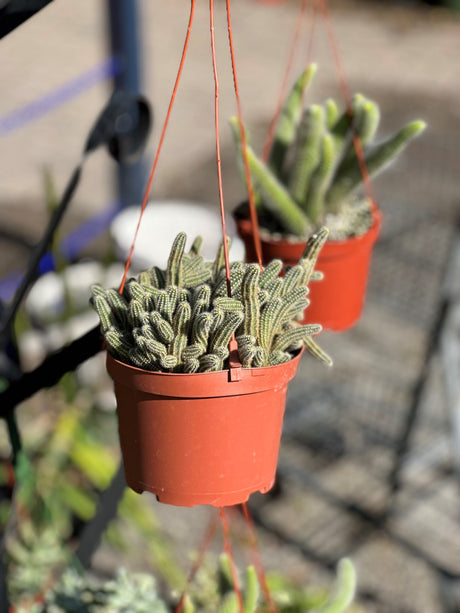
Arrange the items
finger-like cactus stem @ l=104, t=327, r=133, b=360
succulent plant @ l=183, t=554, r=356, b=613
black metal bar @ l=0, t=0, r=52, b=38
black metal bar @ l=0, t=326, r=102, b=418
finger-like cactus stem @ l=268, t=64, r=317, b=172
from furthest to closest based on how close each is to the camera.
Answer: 1. finger-like cactus stem @ l=268, t=64, r=317, b=172
2. succulent plant @ l=183, t=554, r=356, b=613
3. black metal bar @ l=0, t=326, r=102, b=418
4. finger-like cactus stem @ l=104, t=327, r=133, b=360
5. black metal bar @ l=0, t=0, r=52, b=38

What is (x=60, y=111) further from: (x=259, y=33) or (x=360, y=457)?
(x=360, y=457)

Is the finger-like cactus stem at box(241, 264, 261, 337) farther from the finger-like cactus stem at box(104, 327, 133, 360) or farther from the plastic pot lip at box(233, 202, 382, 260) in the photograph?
the plastic pot lip at box(233, 202, 382, 260)

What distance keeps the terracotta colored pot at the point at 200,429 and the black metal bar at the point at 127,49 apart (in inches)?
70.3

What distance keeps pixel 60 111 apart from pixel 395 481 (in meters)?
4.33

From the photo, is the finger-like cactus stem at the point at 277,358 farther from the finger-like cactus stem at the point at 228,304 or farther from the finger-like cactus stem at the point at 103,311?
the finger-like cactus stem at the point at 103,311

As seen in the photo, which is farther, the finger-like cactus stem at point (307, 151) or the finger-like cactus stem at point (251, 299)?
the finger-like cactus stem at point (307, 151)

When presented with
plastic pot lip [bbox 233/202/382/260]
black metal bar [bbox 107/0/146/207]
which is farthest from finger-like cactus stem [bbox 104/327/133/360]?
black metal bar [bbox 107/0/146/207]

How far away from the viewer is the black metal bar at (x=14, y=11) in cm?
76

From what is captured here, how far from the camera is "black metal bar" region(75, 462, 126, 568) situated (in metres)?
1.16

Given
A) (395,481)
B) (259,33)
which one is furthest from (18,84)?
(395,481)

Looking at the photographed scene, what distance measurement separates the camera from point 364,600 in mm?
2289

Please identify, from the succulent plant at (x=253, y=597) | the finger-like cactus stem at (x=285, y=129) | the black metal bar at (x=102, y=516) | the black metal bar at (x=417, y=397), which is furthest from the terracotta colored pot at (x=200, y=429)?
the black metal bar at (x=417, y=397)

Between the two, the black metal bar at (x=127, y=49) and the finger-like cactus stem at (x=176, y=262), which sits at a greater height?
the finger-like cactus stem at (x=176, y=262)

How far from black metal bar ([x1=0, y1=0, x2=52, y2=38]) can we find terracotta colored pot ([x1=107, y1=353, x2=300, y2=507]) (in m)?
0.40
